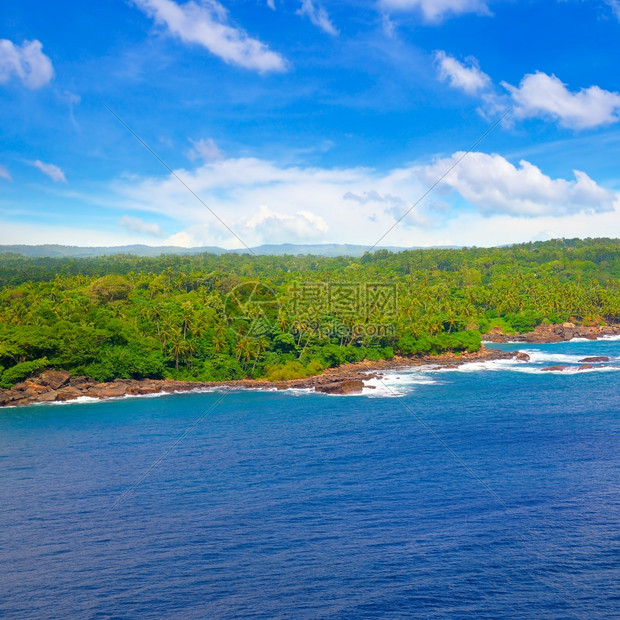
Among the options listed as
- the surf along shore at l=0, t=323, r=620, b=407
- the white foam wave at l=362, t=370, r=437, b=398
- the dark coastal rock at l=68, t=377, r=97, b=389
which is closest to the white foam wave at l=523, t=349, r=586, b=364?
the surf along shore at l=0, t=323, r=620, b=407

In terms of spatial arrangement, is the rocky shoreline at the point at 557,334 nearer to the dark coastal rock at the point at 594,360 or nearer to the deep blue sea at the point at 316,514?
the dark coastal rock at the point at 594,360

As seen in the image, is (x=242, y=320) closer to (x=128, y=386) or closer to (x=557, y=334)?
(x=128, y=386)

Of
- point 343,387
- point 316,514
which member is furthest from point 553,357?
point 316,514

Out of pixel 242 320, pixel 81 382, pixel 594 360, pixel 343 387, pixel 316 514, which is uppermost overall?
pixel 242 320

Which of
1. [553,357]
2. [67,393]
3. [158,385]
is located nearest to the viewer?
[67,393]

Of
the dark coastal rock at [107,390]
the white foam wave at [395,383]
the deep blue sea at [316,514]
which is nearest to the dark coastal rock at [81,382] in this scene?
the dark coastal rock at [107,390]

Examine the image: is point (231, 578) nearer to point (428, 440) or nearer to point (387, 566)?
point (387, 566)

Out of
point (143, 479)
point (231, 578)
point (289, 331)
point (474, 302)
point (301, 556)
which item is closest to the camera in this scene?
point (231, 578)

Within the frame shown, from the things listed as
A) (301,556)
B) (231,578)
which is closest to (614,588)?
(301,556)
